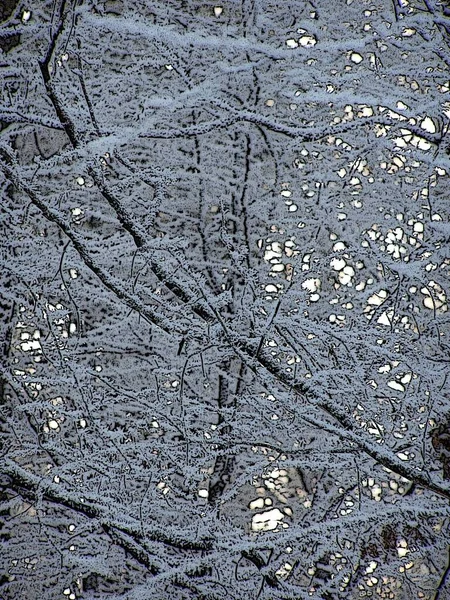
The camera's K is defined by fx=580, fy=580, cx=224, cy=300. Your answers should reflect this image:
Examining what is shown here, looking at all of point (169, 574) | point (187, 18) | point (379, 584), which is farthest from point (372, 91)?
point (379, 584)

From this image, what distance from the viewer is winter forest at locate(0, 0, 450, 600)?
2.31 m

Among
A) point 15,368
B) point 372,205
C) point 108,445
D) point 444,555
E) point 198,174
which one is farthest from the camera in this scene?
point 198,174

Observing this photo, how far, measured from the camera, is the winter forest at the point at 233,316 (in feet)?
7.59

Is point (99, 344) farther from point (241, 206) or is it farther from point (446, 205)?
point (446, 205)

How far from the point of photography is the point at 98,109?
12.1 ft

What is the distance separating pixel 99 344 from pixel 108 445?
153cm

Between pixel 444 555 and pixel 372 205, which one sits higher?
pixel 372 205

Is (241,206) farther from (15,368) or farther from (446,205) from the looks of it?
(15,368)

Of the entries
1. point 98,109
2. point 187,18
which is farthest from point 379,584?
point 187,18

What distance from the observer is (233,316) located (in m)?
3.52

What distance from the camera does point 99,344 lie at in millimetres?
4375

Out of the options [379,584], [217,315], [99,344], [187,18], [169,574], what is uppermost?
[187,18]

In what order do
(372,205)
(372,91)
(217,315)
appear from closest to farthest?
(217,315) < (372,91) < (372,205)

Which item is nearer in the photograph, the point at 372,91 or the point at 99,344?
the point at 372,91
